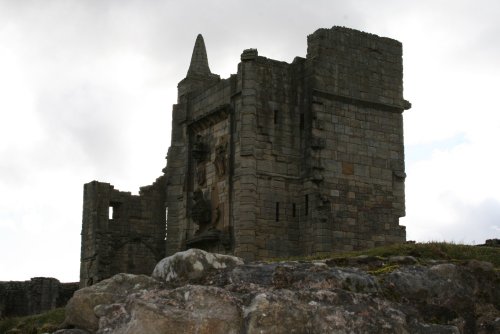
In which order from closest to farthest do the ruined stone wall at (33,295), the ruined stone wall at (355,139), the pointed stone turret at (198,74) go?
the ruined stone wall at (355,139) → the pointed stone turret at (198,74) → the ruined stone wall at (33,295)

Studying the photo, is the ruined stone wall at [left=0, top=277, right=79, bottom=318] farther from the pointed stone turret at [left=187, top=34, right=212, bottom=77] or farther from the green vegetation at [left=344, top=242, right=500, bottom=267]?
the green vegetation at [left=344, top=242, right=500, bottom=267]

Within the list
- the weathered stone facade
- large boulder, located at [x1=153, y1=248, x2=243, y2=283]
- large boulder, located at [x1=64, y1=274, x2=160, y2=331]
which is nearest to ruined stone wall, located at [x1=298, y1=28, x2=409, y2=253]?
the weathered stone facade

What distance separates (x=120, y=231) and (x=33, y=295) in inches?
192

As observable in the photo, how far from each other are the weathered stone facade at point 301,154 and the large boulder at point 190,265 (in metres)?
14.6

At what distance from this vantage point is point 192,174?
90.2 feet

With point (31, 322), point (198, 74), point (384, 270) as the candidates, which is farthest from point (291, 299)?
point (198, 74)

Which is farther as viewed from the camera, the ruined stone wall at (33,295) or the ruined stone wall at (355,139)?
the ruined stone wall at (33,295)

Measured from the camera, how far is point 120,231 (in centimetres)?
3212

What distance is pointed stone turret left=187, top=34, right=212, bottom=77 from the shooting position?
104ft

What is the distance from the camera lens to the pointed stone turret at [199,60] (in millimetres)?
31642

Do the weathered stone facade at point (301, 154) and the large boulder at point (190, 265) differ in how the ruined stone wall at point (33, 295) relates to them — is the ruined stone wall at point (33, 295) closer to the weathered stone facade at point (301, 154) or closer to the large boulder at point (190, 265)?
the weathered stone facade at point (301, 154)

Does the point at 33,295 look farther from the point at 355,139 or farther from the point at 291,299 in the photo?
the point at 291,299

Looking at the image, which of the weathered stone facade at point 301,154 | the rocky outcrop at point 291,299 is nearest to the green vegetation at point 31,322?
the weathered stone facade at point 301,154

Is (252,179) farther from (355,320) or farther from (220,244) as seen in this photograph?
(355,320)
